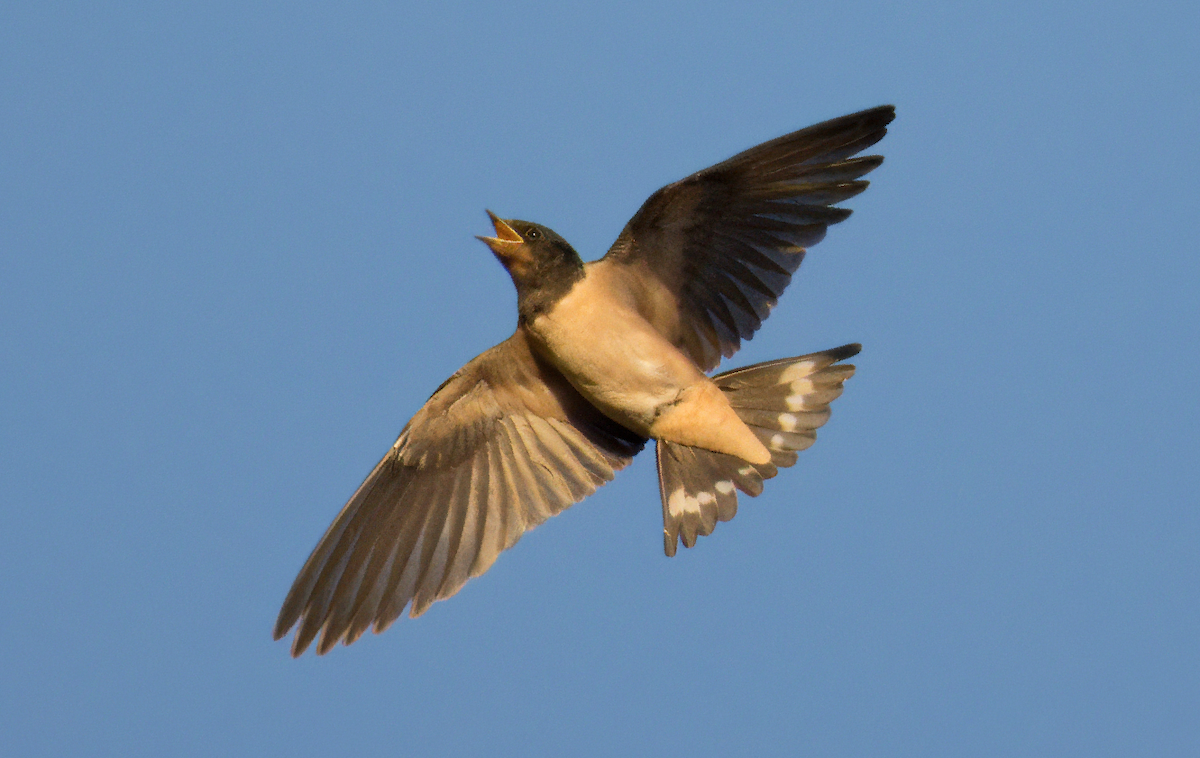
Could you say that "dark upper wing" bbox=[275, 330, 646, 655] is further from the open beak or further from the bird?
the open beak

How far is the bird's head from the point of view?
12.1 feet

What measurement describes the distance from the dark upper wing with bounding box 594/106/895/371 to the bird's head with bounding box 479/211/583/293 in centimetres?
19

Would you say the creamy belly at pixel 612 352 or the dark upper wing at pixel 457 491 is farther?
the dark upper wing at pixel 457 491

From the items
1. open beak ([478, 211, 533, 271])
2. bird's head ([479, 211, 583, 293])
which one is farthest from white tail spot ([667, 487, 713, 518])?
open beak ([478, 211, 533, 271])

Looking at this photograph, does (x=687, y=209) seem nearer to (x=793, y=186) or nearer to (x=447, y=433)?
(x=793, y=186)

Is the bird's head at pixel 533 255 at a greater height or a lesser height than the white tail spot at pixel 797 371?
greater

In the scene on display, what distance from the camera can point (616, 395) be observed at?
146 inches

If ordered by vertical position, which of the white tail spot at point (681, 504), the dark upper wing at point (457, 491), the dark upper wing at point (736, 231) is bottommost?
the white tail spot at point (681, 504)

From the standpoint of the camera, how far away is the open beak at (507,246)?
3658 millimetres

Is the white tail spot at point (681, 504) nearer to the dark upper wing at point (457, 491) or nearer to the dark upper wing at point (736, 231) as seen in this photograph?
the dark upper wing at point (457, 491)

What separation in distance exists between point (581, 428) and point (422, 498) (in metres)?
0.58

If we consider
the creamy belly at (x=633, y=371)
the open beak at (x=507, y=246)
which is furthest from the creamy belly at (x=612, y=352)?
the open beak at (x=507, y=246)

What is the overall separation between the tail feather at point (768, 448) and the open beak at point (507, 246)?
0.75 m

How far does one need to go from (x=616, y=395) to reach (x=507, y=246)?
549 mm
